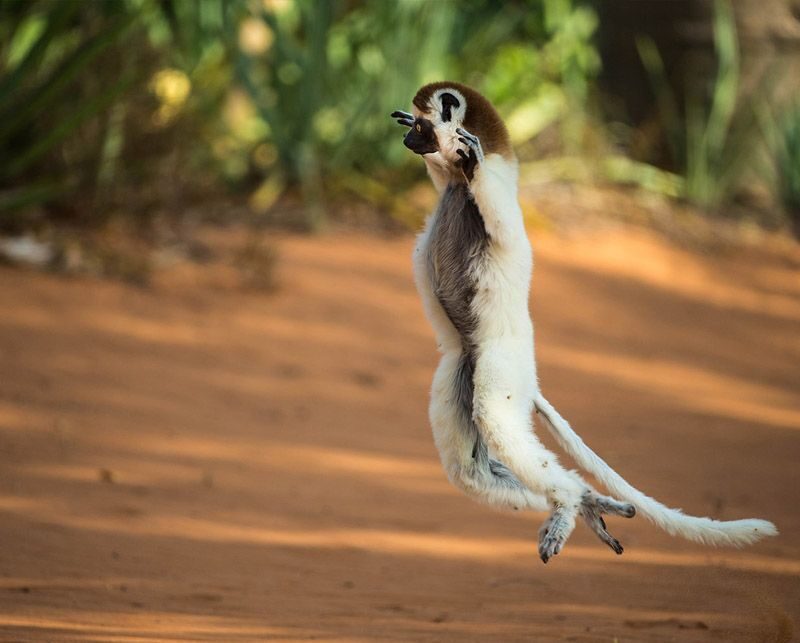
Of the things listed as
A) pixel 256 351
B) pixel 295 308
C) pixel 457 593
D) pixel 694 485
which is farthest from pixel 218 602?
pixel 295 308

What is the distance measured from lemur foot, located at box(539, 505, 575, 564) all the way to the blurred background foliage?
5.33m

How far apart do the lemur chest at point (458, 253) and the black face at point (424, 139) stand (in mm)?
122

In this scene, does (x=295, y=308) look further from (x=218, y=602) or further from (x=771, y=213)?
(x=771, y=213)

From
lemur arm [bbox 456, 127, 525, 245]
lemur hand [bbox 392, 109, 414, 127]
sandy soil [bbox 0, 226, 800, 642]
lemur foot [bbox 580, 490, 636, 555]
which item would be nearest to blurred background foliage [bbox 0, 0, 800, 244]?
sandy soil [bbox 0, 226, 800, 642]

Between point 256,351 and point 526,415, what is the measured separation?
16.0 ft

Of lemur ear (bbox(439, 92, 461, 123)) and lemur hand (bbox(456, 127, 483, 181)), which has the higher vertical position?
lemur ear (bbox(439, 92, 461, 123))

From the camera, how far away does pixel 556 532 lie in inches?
87.6

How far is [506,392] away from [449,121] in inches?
22.1

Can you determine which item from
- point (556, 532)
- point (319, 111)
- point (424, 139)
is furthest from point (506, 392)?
point (319, 111)

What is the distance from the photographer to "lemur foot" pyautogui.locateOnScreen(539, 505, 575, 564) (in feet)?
7.23

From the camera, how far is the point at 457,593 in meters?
4.05

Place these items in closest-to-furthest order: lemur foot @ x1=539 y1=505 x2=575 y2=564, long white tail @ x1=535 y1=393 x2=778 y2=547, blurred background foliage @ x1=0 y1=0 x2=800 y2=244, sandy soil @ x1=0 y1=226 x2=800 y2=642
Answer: lemur foot @ x1=539 y1=505 x2=575 y2=564 → long white tail @ x1=535 y1=393 x2=778 y2=547 → sandy soil @ x1=0 y1=226 x2=800 y2=642 → blurred background foliage @ x1=0 y1=0 x2=800 y2=244

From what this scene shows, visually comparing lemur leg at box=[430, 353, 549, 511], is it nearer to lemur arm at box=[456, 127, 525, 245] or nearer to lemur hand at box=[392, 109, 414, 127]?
lemur arm at box=[456, 127, 525, 245]

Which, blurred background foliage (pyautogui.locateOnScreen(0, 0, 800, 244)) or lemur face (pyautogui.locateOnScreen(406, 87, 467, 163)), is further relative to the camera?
blurred background foliage (pyautogui.locateOnScreen(0, 0, 800, 244))
